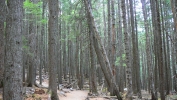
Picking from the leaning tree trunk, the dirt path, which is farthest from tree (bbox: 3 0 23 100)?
the dirt path

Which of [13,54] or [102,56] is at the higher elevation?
[13,54]

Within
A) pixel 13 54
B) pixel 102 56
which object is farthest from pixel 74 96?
pixel 13 54

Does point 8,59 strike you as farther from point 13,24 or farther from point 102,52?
point 102,52

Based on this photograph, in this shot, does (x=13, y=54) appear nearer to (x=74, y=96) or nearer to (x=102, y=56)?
(x=102, y=56)

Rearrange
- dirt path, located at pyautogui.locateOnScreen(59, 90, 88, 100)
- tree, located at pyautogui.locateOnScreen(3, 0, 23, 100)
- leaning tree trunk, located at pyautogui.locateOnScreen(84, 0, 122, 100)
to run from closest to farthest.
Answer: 1. tree, located at pyautogui.locateOnScreen(3, 0, 23, 100)
2. leaning tree trunk, located at pyautogui.locateOnScreen(84, 0, 122, 100)
3. dirt path, located at pyautogui.locateOnScreen(59, 90, 88, 100)

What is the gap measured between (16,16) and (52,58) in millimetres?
5334

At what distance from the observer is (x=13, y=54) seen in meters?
5.11

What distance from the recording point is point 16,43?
5.16 m

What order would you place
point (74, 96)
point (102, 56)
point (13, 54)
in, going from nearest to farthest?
point (13, 54) < point (102, 56) < point (74, 96)

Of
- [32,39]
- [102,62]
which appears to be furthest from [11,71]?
[32,39]

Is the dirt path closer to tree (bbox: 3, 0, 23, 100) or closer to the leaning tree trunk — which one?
the leaning tree trunk

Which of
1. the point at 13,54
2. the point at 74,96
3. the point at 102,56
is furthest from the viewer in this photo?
the point at 74,96

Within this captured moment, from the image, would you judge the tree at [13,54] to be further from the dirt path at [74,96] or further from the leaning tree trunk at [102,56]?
the dirt path at [74,96]

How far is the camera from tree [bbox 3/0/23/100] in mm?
5051
